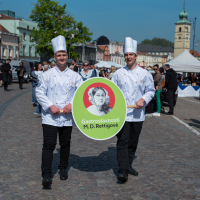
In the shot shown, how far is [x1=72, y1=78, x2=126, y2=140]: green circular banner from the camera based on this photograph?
4.18 metres

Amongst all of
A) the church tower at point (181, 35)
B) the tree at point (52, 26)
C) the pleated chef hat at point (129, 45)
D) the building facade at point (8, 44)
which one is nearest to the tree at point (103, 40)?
the church tower at point (181, 35)

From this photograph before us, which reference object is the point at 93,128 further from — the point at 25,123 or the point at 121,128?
the point at 25,123

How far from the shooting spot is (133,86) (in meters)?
4.45

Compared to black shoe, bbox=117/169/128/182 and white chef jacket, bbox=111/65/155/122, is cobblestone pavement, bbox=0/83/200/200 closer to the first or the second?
black shoe, bbox=117/169/128/182

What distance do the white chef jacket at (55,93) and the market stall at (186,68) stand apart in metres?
20.0

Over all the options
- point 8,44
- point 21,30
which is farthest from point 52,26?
point 21,30

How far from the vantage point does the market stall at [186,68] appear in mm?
23328

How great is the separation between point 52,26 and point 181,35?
10176 cm

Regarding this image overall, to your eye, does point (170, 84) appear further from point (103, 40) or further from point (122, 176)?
point (103, 40)

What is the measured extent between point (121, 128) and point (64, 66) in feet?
3.63

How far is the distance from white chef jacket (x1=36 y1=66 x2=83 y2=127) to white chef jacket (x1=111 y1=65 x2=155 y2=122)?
713mm

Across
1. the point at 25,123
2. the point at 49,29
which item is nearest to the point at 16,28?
the point at 49,29

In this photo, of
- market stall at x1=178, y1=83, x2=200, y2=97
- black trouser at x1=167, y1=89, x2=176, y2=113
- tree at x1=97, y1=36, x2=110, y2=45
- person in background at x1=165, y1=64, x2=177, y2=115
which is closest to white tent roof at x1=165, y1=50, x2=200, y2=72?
market stall at x1=178, y1=83, x2=200, y2=97

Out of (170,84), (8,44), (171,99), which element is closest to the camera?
(171,99)
